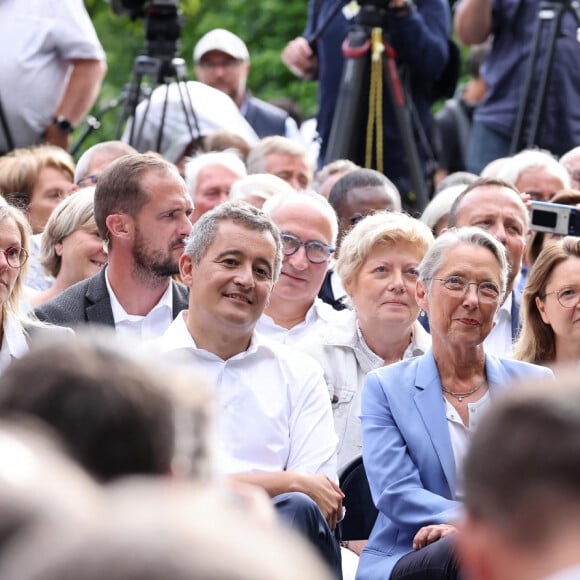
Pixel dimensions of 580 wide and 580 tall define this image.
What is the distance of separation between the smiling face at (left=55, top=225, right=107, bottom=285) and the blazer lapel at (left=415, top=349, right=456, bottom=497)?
1737mm

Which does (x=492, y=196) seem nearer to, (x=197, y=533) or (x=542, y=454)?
(x=542, y=454)

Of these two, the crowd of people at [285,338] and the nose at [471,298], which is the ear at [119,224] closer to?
the crowd of people at [285,338]

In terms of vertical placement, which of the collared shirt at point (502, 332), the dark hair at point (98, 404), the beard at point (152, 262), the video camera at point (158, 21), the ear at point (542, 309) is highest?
the dark hair at point (98, 404)

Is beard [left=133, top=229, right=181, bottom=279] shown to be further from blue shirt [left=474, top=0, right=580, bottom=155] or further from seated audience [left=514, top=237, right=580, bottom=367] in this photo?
blue shirt [left=474, top=0, right=580, bottom=155]

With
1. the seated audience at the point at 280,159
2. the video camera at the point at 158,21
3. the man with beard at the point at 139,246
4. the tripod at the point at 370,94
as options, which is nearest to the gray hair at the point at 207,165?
the seated audience at the point at 280,159

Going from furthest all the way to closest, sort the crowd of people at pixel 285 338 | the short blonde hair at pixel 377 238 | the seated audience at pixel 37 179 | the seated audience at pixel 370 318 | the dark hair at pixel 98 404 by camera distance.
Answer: the seated audience at pixel 37 179 → the short blonde hair at pixel 377 238 → the seated audience at pixel 370 318 → the dark hair at pixel 98 404 → the crowd of people at pixel 285 338

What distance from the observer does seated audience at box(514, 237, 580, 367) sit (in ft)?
16.5

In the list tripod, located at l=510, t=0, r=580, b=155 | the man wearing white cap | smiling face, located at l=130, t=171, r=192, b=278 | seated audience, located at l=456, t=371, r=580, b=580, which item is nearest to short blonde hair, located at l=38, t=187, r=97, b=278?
smiling face, located at l=130, t=171, r=192, b=278

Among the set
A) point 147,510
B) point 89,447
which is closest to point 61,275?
point 89,447

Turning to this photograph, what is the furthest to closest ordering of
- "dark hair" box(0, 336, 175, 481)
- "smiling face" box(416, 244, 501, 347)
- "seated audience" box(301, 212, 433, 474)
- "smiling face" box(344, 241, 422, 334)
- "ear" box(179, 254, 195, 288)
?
1. "smiling face" box(344, 241, 422, 334)
2. "seated audience" box(301, 212, 433, 474)
3. "ear" box(179, 254, 195, 288)
4. "smiling face" box(416, 244, 501, 347)
5. "dark hair" box(0, 336, 175, 481)

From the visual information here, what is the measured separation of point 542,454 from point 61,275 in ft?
14.1

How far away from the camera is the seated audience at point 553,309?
16.5 feet

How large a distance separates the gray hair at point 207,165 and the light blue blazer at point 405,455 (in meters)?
2.39

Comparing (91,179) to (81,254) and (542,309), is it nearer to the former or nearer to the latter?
(81,254)
